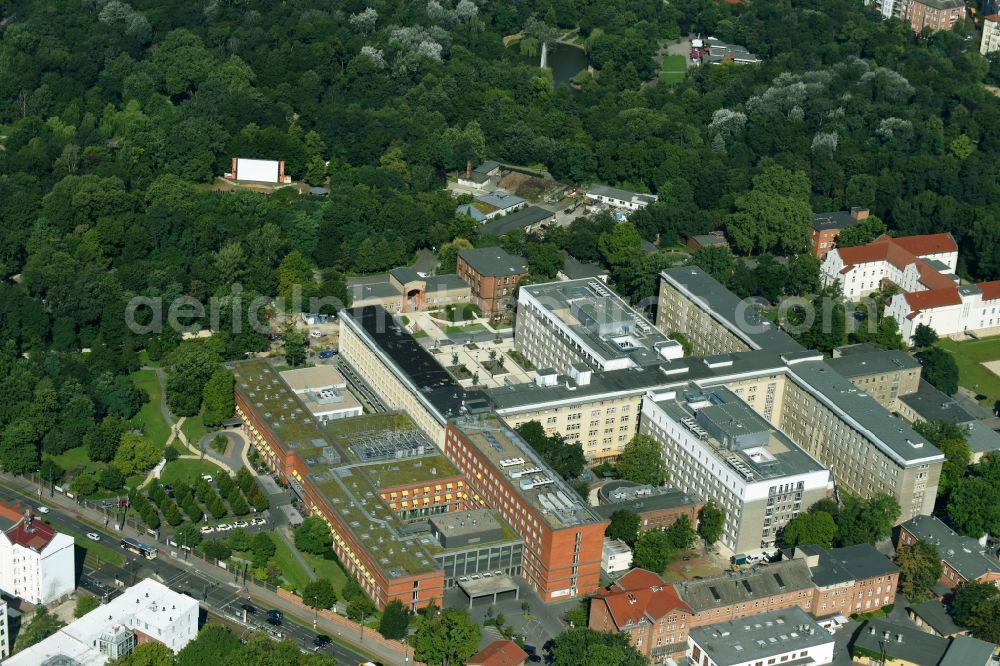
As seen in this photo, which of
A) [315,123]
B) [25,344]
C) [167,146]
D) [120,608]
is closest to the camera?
[120,608]

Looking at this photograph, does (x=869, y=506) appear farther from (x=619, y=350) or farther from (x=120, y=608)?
(x=120, y=608)

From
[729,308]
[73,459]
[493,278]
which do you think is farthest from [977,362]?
[73,459]

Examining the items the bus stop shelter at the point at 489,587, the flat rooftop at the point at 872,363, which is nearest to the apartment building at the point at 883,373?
the flat rooftop at the point at 872,363

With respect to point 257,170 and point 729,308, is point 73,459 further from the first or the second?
point 729,308

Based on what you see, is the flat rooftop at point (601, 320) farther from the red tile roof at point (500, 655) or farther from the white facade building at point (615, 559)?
the red tile roof at point (500, 655)

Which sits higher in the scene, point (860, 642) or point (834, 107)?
point (834, 107)

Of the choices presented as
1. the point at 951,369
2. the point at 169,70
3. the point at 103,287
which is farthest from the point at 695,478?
the point at 169,70

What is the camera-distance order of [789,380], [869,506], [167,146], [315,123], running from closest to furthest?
[869,506] < [789,380] < [167,146] < [315,123]
